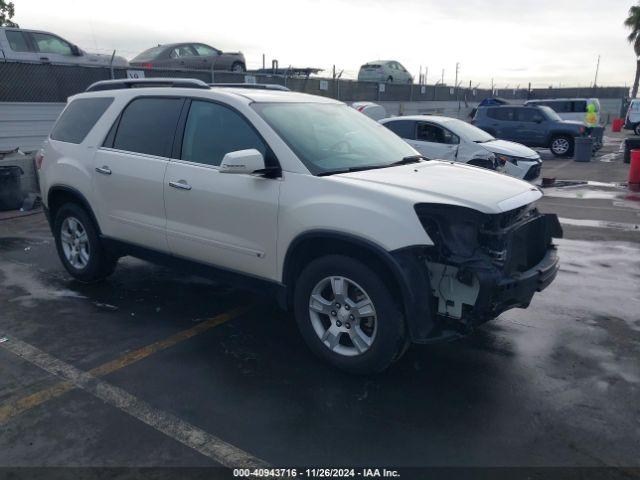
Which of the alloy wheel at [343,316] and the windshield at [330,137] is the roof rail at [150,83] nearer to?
the windshield at [330,137]

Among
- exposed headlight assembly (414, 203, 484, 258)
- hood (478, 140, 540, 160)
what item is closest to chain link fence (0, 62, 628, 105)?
hood (478, 140, 540, 160)

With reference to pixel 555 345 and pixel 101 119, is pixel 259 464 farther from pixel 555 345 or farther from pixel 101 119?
pixel 101 119

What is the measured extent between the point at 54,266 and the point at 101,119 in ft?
6.79

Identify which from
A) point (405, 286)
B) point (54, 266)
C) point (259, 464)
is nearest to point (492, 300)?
point (405, 286)

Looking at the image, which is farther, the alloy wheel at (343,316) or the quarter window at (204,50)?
the quarter window at (204,50)

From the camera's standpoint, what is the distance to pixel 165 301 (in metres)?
5.24

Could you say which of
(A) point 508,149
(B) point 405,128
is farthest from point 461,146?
(A) point 508,149

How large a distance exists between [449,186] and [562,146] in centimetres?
1747

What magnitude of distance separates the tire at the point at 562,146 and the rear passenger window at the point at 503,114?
1.66 m

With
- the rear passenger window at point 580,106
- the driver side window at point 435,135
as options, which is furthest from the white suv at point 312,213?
the rear passenger window at point 580,106

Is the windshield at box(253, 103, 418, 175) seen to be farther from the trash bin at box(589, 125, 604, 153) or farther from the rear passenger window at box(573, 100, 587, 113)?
the rear passenger window at box(573, 100, 587, 113)

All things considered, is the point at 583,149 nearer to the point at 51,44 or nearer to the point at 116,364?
the point at 51,44

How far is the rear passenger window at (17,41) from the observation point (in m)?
13.3

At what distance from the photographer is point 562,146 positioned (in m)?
19.2
